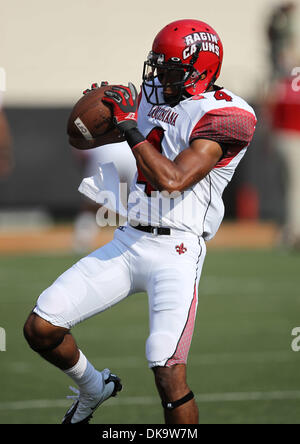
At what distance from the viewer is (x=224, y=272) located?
393 inches

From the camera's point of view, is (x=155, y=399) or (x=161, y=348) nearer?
(x=161, y=348)

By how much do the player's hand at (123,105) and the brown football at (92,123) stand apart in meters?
0.07

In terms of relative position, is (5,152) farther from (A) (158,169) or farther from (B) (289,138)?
(A) (158,169)

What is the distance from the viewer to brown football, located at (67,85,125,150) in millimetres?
4180

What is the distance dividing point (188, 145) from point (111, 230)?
367 inches

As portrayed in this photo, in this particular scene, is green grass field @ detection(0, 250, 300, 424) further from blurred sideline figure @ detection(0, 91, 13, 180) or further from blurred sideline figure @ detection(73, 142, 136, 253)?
blurred sideline figure @ detection(0, 91, 13, 180)

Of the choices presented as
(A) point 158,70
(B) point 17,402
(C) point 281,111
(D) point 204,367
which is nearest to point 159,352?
(A) point 158,70

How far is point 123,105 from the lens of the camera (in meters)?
4.03

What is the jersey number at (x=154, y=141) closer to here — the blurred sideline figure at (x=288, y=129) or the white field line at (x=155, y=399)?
the white field line at (x=155, y=399)

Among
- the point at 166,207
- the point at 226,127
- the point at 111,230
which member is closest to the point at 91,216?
the point at 111,230

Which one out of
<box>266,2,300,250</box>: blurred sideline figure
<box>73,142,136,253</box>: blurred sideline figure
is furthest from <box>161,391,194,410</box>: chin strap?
<box>266,2,300,250</box>: blurred sideline figure

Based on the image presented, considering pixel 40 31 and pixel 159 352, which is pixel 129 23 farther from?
pixel 159 352

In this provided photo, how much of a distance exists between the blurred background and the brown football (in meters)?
1.50
